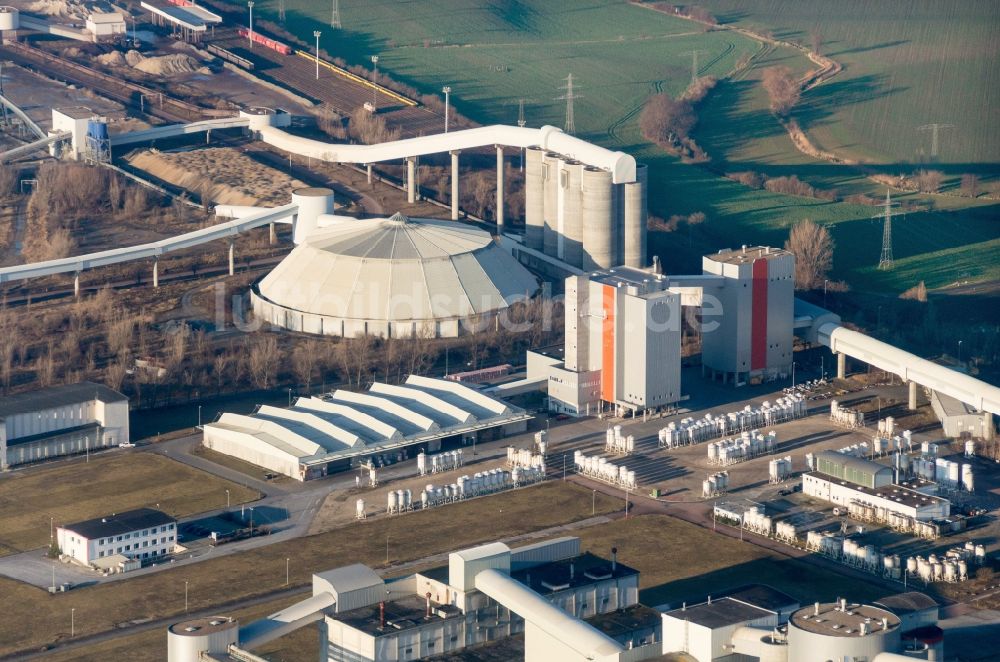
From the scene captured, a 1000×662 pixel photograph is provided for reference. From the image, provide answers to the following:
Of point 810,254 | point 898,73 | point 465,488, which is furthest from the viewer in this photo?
point 898,73

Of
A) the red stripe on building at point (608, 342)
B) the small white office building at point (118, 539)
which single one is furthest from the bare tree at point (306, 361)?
the small white office building at point (118, 539)

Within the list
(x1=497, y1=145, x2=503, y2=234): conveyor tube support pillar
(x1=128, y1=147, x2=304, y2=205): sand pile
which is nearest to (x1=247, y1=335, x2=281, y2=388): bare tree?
(x1=497, y1=145, x2=503, y2=234): conveyor tube support pillar

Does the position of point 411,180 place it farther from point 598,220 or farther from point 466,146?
point 598,220

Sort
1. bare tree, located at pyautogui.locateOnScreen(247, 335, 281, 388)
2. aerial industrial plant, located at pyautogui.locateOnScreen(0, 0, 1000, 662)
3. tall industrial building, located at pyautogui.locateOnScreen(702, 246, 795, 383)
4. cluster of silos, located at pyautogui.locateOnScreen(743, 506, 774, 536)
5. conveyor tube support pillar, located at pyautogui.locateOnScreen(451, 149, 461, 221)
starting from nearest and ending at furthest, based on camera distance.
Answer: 1. aerial industrial plant, located at pyautogui.locateOnScreen(0, 0, 1000, 662)
2. cluster of silos, located at pyautogui.locateOnScreen(743, 506, 774, 536)
3. bare tree, located at pyautogui.locateOnScreen(247, 335, 281, 388)
4. tall industrial building, located at pyautogui.locateOnScreen(702, 246, 795, 383)
5. conveyor tube support pillar, located at pyautogui.locateOnScreen(451, 149, 461, 221)

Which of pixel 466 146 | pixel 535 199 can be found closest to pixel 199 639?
pixel 535 199

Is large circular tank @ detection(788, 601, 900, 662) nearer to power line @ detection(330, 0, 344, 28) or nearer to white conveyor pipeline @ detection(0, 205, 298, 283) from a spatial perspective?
white conveyor pipeline @ detection(0, 205, 298, 283)
